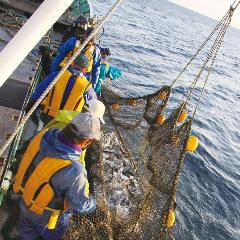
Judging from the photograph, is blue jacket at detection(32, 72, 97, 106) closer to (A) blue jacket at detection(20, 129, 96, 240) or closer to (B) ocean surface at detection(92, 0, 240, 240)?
(A) blue jacket at detection(20, 129, 96, 240)

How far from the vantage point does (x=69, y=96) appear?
483cm

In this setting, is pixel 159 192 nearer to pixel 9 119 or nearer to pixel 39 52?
pixel 9 119

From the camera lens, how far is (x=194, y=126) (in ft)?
48.2

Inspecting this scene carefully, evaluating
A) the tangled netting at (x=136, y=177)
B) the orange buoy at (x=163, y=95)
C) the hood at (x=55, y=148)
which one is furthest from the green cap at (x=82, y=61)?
the orange buoy at (x=163, y=95)

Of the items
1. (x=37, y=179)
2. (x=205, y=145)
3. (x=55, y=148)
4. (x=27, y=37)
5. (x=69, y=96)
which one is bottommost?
(x=37, y=179)

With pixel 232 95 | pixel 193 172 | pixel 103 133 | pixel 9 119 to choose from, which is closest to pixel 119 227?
pixel 9 119

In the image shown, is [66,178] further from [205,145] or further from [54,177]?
[205,145]

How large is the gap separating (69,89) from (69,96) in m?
0.11

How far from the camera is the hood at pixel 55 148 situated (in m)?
2.92

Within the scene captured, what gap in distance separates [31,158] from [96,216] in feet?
4.68

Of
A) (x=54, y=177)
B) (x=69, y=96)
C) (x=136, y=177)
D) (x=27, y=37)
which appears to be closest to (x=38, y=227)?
(x=54, y=177)

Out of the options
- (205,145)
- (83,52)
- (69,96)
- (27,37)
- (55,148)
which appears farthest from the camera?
(205,145)

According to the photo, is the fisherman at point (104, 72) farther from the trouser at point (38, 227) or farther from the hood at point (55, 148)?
the hood at point (55, 148)

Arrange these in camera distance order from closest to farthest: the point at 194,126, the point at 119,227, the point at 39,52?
the point at 119,227 < the point at 39,52 < the point at 194,126
